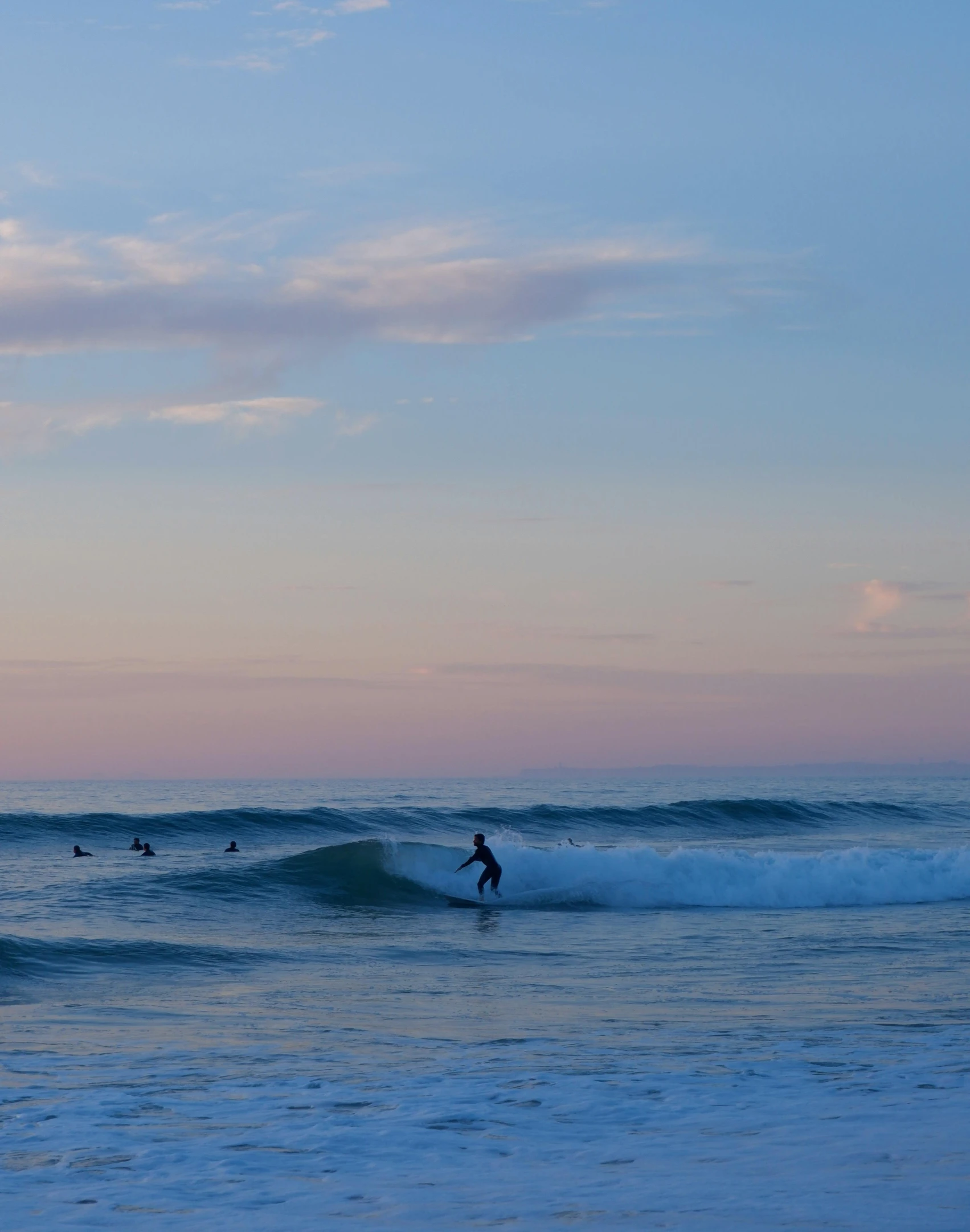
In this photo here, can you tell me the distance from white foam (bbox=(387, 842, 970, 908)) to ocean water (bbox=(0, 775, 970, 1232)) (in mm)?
138

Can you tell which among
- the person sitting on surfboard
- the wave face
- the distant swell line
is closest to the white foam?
the wave face

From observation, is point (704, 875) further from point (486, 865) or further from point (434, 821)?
point (434, 821)

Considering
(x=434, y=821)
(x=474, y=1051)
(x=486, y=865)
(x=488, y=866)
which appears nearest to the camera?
(x=474, y=1051)

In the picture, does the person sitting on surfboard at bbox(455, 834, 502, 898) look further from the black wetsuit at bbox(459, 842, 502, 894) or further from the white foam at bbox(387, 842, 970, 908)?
the white foam at bbox(387, 842, 970, 908)

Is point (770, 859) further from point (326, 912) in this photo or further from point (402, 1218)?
point (402, 1218)

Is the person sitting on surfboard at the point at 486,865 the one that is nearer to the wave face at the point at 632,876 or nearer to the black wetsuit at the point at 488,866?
the black wetsuit at the point at 488,866

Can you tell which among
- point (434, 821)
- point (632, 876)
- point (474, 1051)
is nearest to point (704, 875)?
point (632, 876)

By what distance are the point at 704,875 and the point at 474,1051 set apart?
16.7 meters

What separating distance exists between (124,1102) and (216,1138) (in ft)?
3.67

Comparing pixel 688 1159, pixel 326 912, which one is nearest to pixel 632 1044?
pixel 688 1159

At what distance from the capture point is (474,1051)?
10.0 meters

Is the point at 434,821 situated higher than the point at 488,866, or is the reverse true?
the point at 488,866

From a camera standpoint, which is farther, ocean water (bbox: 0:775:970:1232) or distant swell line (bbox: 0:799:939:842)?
distant swell line (bbox: 0:799:939:842)

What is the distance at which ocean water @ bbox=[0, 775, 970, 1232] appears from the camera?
21.5 ft
